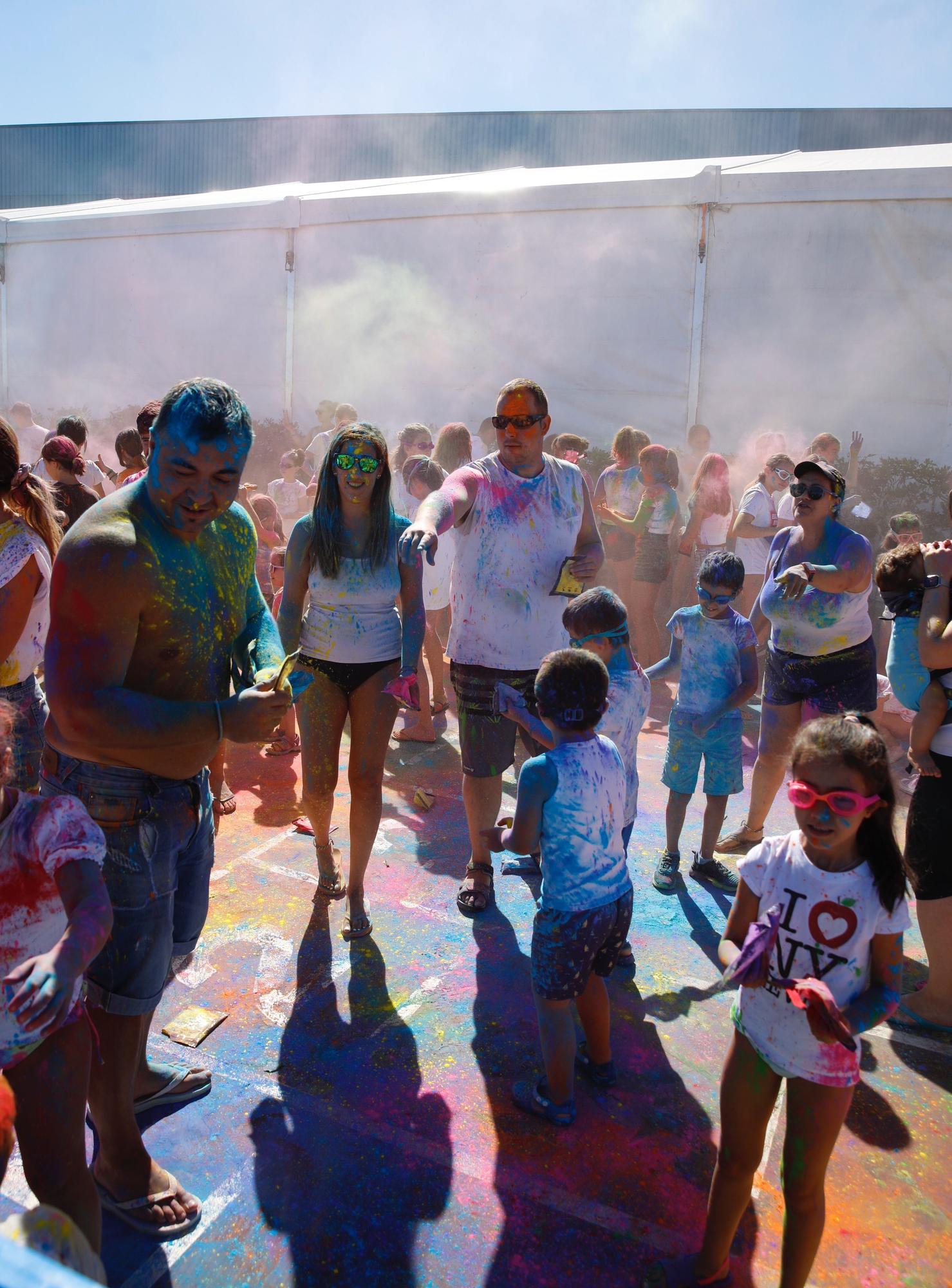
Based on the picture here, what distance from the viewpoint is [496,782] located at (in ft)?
12.8

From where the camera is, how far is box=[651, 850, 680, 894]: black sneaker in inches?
161

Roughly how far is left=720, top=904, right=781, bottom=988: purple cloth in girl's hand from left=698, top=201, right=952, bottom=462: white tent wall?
8.10 meters

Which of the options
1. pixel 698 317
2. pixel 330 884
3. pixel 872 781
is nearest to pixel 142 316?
pixel 698 317

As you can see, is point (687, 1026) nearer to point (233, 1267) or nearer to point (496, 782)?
point (496, 782)

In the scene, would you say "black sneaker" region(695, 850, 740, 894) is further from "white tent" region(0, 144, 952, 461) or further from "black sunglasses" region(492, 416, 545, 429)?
"white tent" region(0, 144, 952, 461)

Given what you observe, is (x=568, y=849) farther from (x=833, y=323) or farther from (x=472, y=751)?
(x=833, y=323)

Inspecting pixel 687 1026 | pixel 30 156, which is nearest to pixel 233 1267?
pixel 687 1026

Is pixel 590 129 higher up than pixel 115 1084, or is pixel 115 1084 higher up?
pixel 590 129

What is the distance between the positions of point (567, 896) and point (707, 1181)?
84 centimetres

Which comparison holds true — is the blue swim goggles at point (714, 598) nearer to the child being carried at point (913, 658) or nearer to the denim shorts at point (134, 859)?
the child being carried at point (913, 658)

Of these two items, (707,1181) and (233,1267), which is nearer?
(233,1267)

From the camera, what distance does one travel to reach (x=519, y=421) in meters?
3.70

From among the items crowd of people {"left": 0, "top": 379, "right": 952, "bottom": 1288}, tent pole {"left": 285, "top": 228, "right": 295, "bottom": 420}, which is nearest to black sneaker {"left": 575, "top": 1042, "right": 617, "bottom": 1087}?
crowd of people {"left": 0, "top": 379, "right": 952, "bottom": 1288}

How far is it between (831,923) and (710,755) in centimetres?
214
